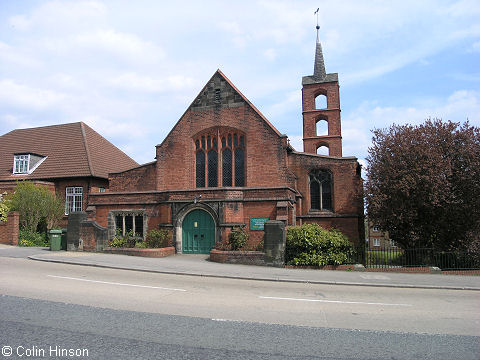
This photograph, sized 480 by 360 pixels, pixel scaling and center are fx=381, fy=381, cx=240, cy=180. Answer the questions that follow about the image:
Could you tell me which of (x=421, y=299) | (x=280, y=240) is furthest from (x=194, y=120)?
(x=421, y=299)

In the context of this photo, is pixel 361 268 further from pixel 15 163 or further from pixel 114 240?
pixel 15 163

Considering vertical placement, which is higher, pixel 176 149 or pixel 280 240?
pixel 176 149

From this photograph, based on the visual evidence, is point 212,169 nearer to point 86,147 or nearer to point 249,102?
point 249,102

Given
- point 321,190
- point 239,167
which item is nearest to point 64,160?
point 239,167

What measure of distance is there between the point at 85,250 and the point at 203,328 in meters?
15.0

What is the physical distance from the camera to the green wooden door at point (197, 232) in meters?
20.1

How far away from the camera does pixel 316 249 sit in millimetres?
16531

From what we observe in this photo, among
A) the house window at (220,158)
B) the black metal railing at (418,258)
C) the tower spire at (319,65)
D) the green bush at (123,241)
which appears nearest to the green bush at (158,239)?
the green bush at (123,241)

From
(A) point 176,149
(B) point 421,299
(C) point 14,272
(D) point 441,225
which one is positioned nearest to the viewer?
(B) point 421,299

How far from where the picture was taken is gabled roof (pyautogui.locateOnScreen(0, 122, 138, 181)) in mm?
27547

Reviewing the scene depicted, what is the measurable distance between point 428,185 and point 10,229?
22.4m

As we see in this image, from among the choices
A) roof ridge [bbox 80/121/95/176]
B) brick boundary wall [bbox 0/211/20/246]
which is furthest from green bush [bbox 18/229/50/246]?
roof ridge [bbox 80/121/95/176]

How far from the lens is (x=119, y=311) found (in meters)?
7.66

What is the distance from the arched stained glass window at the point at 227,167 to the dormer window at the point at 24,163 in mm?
15144
